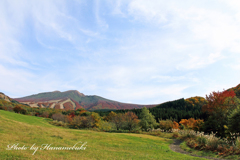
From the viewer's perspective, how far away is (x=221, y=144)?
12531 mm

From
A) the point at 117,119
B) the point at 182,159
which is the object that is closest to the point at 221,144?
the point at 182,159

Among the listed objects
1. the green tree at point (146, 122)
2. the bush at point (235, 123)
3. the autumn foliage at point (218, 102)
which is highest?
the autumn foliage at point (218, 102)

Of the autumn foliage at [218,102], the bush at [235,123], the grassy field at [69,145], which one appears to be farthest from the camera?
the autumn foliage at [218,102]

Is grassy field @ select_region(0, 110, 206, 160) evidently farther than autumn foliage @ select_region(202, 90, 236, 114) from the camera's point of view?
No

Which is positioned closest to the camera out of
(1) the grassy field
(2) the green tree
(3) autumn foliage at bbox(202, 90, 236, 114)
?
(1) the grassy field

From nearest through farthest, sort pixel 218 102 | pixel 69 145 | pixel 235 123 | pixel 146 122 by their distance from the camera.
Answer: pixel 69 145, pixel 235 123, pixel 218 102, pixel 146 122

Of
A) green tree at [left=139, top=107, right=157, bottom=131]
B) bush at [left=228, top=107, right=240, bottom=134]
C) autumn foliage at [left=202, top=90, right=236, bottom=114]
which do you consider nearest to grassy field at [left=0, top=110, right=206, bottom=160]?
bush at [left=228, top=107, right=240, bottom=134]

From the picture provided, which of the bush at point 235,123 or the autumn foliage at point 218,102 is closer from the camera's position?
the bush at point 235,123

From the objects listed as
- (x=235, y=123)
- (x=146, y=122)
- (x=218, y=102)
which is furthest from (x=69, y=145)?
(x=146, y=122)

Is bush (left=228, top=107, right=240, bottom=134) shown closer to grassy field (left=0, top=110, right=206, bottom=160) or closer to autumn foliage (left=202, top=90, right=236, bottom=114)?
autumn foliage (left=202, top=90, right=236, bottom=114)

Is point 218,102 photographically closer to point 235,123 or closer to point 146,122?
point 235,123

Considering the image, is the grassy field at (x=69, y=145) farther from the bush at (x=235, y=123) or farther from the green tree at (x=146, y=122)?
the green tree at (x=146, y=122)

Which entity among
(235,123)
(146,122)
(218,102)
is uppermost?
(218,102)

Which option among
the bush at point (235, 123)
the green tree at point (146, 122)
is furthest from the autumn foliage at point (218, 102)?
the green tree at point (146, 122)
